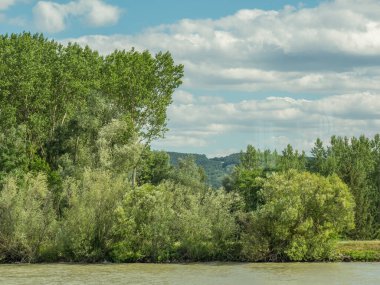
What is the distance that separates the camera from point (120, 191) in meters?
57.7

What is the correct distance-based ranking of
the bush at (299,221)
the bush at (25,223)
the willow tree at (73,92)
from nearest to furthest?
the bush at (299,221)
the bush at (25,223)
the willow tree at (73,92)

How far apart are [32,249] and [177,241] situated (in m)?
12.0

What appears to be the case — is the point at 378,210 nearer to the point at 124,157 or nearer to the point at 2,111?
the point at 124,157

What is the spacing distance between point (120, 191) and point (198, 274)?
41.8 feet

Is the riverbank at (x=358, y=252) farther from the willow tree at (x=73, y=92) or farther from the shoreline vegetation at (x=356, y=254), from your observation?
the willow tree at (x=73, y=92)

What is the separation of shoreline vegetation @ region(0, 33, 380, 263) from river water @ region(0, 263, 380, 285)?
233 cm

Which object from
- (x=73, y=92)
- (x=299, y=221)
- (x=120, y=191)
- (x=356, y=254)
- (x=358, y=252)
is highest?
(x=73, y=92)

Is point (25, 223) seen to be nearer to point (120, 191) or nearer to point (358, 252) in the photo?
point (120, 191)

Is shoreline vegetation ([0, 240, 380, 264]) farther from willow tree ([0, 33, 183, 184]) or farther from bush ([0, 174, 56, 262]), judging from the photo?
willow tree ([0, 33, 183, 184])

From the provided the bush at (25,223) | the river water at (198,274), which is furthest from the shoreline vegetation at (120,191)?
the river water at (198,274)

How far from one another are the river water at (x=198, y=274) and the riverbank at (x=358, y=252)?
238 centimetres

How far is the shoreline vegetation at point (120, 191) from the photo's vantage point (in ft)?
180

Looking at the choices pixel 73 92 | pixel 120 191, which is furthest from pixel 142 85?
pixel 120 191

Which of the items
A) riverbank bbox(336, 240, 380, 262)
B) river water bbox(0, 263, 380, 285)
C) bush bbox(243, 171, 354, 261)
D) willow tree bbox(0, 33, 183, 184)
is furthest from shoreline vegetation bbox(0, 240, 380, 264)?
willow tree bbox(0, 33, 183, 184)
